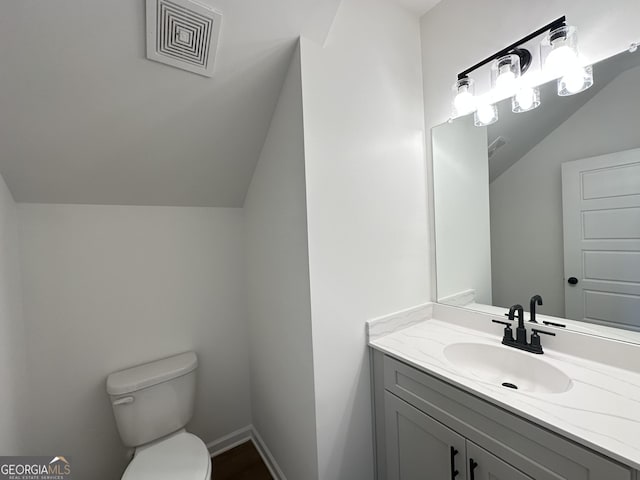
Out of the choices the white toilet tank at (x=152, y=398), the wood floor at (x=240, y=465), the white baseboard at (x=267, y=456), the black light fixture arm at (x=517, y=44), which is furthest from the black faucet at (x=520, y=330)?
the white toilet tank at (x=152, y=398)

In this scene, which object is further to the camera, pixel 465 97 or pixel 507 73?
pixel 465 97

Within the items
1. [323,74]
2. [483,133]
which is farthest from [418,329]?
[323,74]

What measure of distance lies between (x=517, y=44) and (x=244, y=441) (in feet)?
9.10

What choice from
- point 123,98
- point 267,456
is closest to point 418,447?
point 267,456

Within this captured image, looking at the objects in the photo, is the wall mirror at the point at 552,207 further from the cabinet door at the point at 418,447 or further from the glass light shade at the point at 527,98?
the cabinet door at the point at 418,447

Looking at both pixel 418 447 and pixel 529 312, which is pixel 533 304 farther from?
pixel 418 447

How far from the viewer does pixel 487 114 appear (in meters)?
1.28

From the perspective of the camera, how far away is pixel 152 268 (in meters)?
1.54

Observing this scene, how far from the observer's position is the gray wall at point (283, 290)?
45.1 inches

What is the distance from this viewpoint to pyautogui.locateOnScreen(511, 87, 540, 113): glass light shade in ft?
3.73

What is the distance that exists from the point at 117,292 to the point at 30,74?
1032 mm

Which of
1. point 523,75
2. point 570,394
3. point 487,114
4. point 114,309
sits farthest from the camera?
point 114,309

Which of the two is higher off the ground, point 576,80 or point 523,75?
point 523,75

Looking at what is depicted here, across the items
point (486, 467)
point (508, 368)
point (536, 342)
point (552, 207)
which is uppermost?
point (552, 207)
